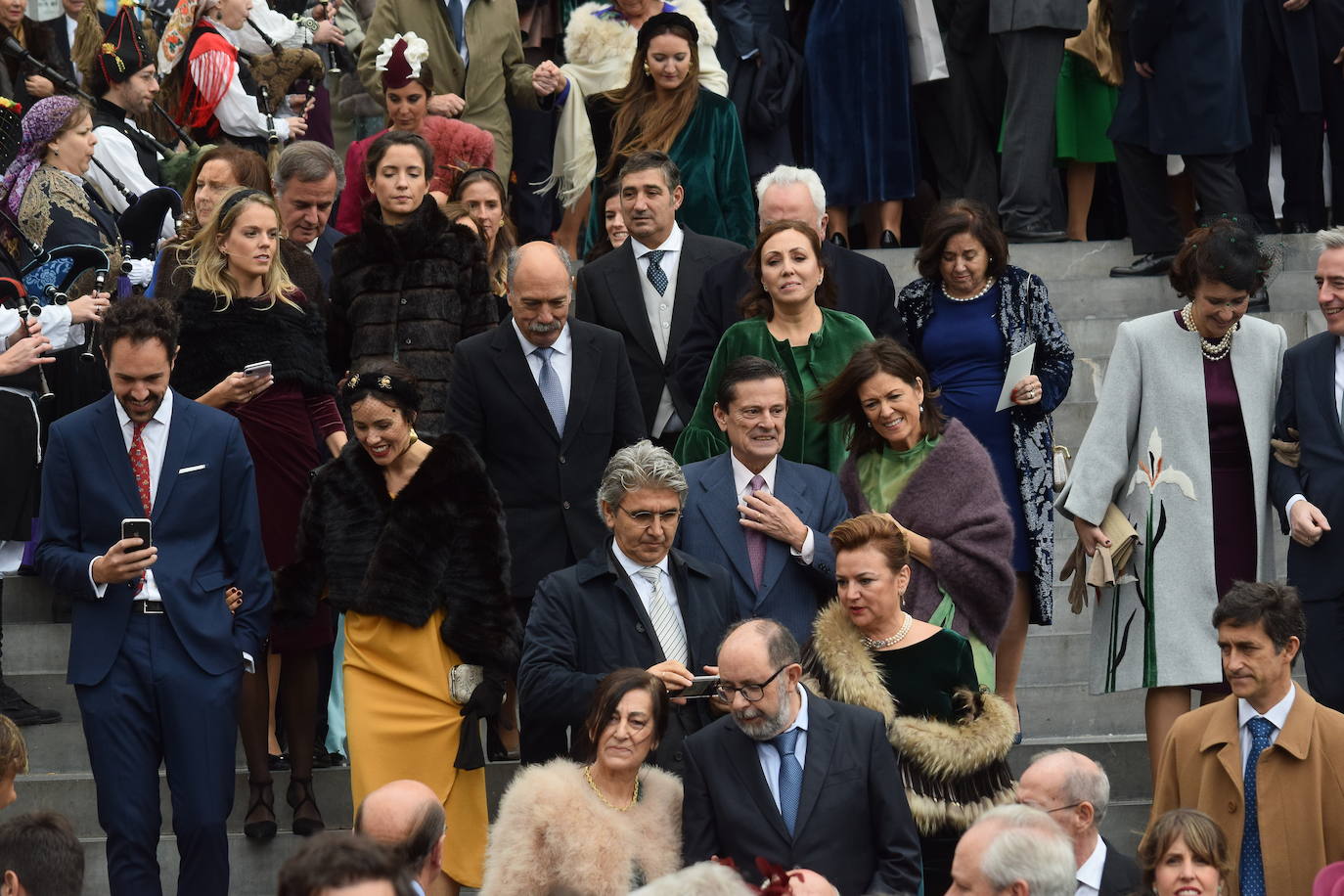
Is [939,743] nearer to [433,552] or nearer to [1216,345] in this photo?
[433,552]

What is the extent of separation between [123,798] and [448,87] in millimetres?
5438

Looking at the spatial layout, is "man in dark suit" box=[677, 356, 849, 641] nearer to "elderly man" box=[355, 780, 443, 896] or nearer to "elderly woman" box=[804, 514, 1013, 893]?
"elderly woman" box=[804, 514, 1013, 893]

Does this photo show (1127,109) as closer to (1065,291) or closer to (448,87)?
(1065,291)

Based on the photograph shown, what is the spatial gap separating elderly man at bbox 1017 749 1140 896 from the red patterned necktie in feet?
9.64

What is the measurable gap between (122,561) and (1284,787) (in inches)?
143

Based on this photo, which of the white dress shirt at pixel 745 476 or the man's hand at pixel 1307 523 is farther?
the man's hand at pixel 1307 523

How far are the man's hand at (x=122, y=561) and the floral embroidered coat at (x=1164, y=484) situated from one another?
3.25 meters

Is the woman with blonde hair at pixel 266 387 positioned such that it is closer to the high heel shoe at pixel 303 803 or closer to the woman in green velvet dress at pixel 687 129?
the high heel shoe at pixel 303 803

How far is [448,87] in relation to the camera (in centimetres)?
1175

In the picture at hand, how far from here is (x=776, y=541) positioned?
7.52m

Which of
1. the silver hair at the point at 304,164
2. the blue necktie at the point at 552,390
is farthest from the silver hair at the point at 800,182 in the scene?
the silver hair at the point at 304,164

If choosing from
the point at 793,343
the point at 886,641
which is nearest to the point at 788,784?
the point at 886,641

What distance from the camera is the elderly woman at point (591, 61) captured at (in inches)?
438

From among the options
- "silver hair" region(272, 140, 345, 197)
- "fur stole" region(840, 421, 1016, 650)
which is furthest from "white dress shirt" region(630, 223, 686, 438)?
"fur stole" region(840, 421, 1016, 650)
